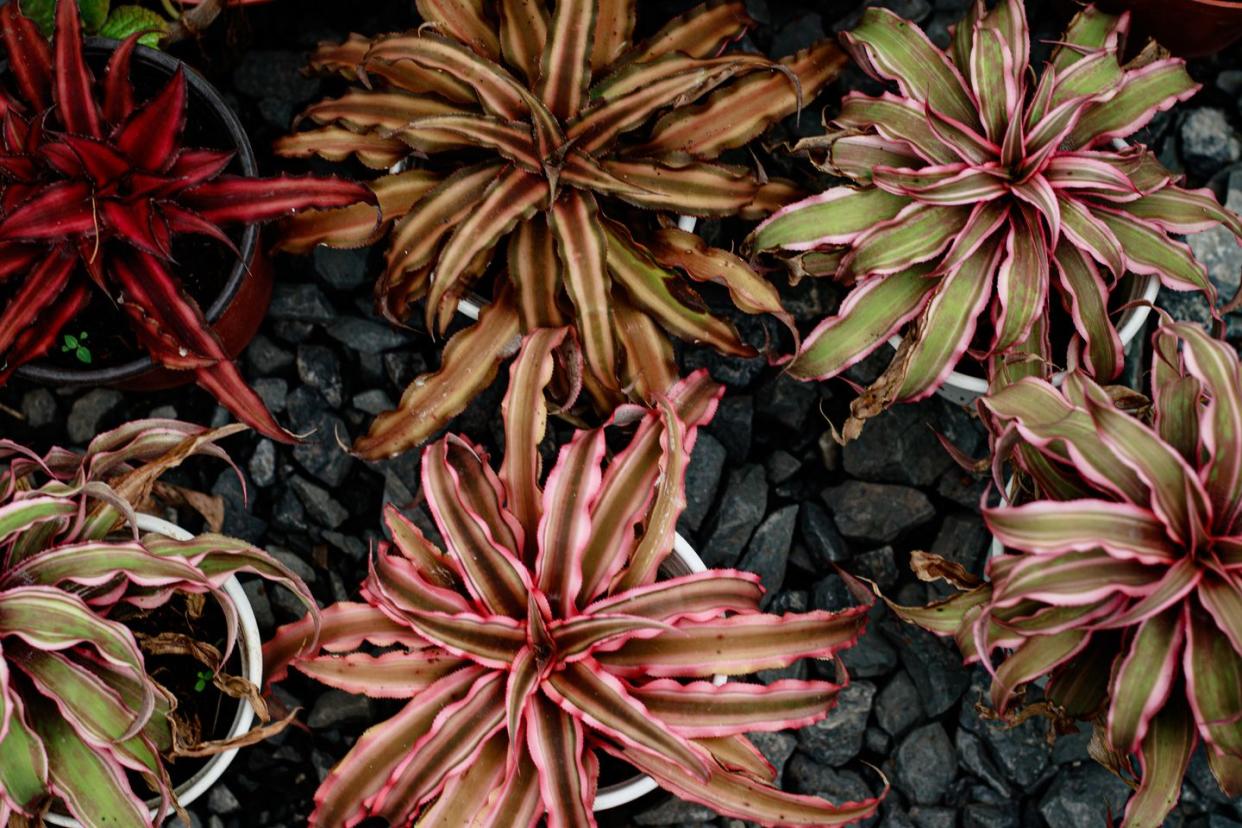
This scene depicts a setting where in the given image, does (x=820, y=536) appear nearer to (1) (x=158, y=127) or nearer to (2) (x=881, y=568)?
(2) (x=881, y=568)

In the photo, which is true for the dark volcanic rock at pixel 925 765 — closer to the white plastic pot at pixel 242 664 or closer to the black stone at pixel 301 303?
the white plastic pot at pixel 242 664

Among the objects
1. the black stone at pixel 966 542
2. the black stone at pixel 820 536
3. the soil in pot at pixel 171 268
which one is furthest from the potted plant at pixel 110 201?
the black stone at pixel 966 542

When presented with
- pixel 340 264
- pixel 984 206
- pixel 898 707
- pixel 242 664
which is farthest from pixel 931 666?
pixel 340 264

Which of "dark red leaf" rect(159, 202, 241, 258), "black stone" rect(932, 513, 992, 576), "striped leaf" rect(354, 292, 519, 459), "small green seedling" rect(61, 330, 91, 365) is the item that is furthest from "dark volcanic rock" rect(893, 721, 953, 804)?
"small green seedling" rect(61, 330, 91, 365)

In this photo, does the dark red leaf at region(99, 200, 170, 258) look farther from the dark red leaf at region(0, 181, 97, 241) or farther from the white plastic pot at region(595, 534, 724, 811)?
the white plastic pot at region(595, 534, 724, 811)

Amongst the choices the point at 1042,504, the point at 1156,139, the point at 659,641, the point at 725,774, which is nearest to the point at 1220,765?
the point at 1042,504

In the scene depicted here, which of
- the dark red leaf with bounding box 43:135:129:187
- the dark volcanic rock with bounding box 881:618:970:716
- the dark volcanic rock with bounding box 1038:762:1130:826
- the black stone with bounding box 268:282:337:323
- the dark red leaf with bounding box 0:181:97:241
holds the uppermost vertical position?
the dark red leaf with bounding box 43:135:129:187

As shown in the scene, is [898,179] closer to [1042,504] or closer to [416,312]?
[1042,504]
